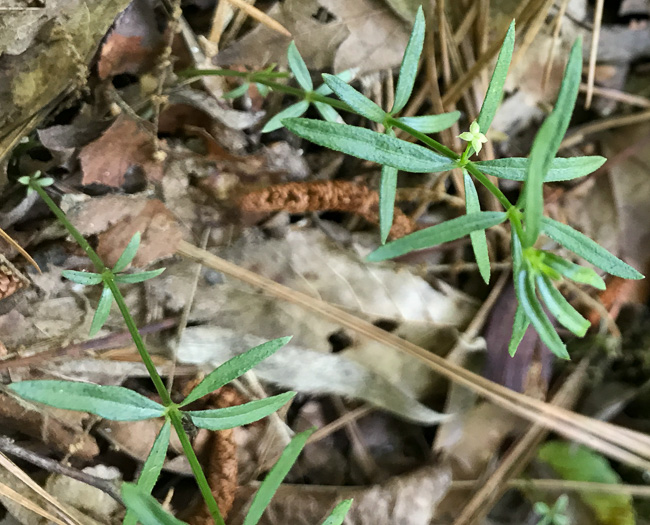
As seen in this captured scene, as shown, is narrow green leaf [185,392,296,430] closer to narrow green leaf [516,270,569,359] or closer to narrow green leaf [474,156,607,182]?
narrow green leaf [516,270,569,359]

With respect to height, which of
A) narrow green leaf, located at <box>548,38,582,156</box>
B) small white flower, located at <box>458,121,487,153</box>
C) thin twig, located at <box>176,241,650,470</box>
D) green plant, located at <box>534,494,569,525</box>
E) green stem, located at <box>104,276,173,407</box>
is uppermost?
narrow green leaf, located at <box>548,38,582,156</box>

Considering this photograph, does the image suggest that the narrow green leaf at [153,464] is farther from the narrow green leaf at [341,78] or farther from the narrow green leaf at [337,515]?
the narrow green leaf at [341,78]

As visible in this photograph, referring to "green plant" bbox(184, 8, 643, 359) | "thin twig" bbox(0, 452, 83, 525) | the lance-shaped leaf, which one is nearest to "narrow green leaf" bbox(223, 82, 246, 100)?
the lance-shaped leaf

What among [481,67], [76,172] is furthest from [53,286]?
[481,67]

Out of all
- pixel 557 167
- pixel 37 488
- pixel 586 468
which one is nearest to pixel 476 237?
pixel 557 167

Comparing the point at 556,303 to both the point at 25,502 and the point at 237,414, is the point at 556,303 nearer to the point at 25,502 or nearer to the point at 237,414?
the point at 237,414

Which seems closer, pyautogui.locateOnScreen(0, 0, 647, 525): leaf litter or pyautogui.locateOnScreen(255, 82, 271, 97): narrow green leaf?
pyautogui.locateOnScreen(0, 0, 647, 525): leaf litter

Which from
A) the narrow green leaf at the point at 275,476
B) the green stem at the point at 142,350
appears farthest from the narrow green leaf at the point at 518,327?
the green stem at the point at 142,350
